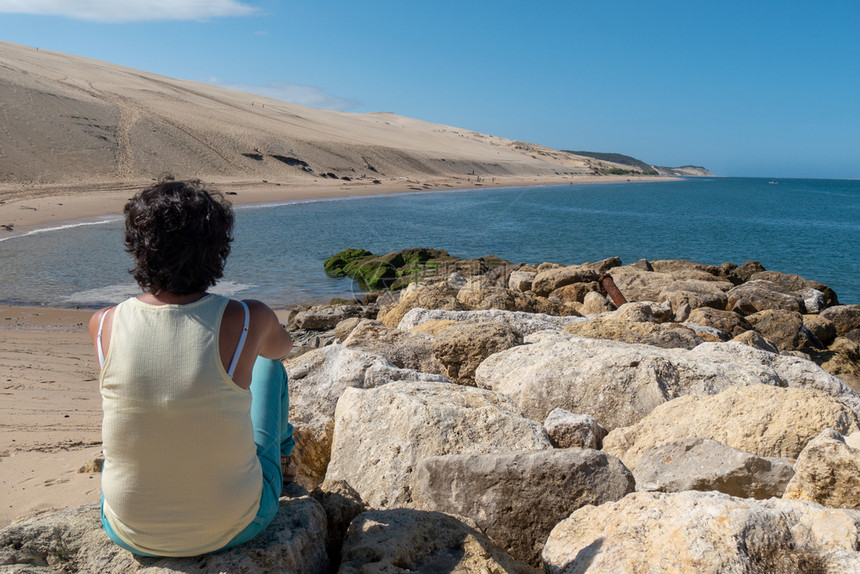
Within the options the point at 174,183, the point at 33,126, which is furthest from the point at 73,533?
the point at 33,126

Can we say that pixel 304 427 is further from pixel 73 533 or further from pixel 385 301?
pixel 385 301

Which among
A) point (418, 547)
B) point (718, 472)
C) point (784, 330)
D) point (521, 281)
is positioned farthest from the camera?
point (521, 281)

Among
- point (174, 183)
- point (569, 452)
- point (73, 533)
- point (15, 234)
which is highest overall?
point (174, 183)

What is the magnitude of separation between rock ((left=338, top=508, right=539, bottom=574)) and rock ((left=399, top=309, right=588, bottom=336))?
12.5 feet

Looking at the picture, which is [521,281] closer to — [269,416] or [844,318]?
[844,318]

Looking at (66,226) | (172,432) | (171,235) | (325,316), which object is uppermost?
(171,235)

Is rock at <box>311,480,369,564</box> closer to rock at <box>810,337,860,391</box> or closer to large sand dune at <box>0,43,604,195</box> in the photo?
rock at <box>810,337,860,391</box>

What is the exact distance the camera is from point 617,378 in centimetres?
439

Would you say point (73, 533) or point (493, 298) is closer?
point (73, 533)

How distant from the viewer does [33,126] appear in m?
31.7

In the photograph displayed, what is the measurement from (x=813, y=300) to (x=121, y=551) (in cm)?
1301

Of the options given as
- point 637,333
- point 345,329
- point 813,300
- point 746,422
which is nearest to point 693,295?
point 813,300

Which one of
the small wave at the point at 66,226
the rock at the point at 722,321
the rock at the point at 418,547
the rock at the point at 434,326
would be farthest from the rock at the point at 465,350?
the small wave at the point at 66,226

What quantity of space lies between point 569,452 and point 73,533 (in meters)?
1.99
